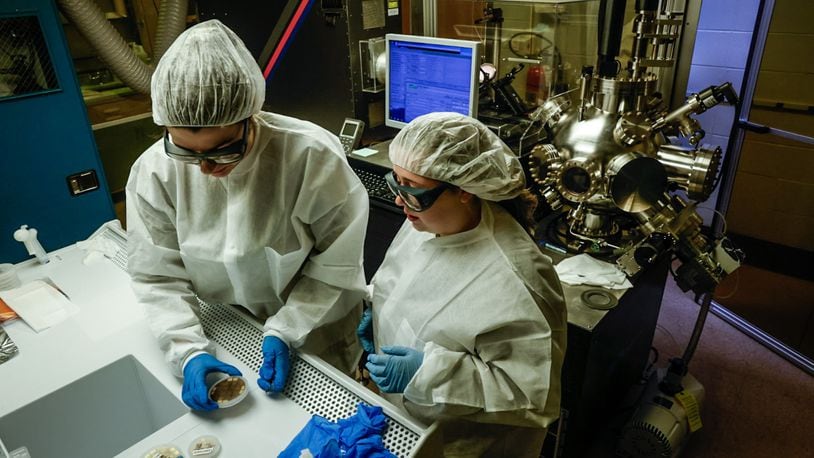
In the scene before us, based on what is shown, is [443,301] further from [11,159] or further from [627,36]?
[627,36]

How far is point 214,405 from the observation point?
1099mm

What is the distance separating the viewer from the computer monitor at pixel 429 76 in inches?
82.9

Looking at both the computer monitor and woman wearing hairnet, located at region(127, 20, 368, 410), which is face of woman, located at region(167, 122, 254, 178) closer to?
woman wearing hairnet, located at region(127, 20, 368, 410)

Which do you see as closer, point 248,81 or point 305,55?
point 248,81

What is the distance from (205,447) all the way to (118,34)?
2225 mm

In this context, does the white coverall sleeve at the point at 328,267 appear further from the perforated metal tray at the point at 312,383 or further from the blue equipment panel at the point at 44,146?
the blue equipment panel at the point at 44,146

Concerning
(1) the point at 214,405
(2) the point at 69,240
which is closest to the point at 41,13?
(2) the point at 69,240

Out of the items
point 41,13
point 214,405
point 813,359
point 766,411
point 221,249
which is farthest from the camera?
point 813,359

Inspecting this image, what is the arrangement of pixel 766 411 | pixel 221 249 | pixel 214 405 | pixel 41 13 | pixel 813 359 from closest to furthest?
pixel 214 405 < pixel 221 249 < pixel 41 13 < pixel 766 411 < pixel 813 359

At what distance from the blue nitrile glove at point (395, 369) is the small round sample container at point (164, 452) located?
1.31ft

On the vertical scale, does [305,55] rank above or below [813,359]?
above

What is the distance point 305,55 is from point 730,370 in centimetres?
245

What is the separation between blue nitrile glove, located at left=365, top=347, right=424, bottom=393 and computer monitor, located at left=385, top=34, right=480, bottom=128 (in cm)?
131

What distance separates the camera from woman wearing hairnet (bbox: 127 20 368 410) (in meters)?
1.11
